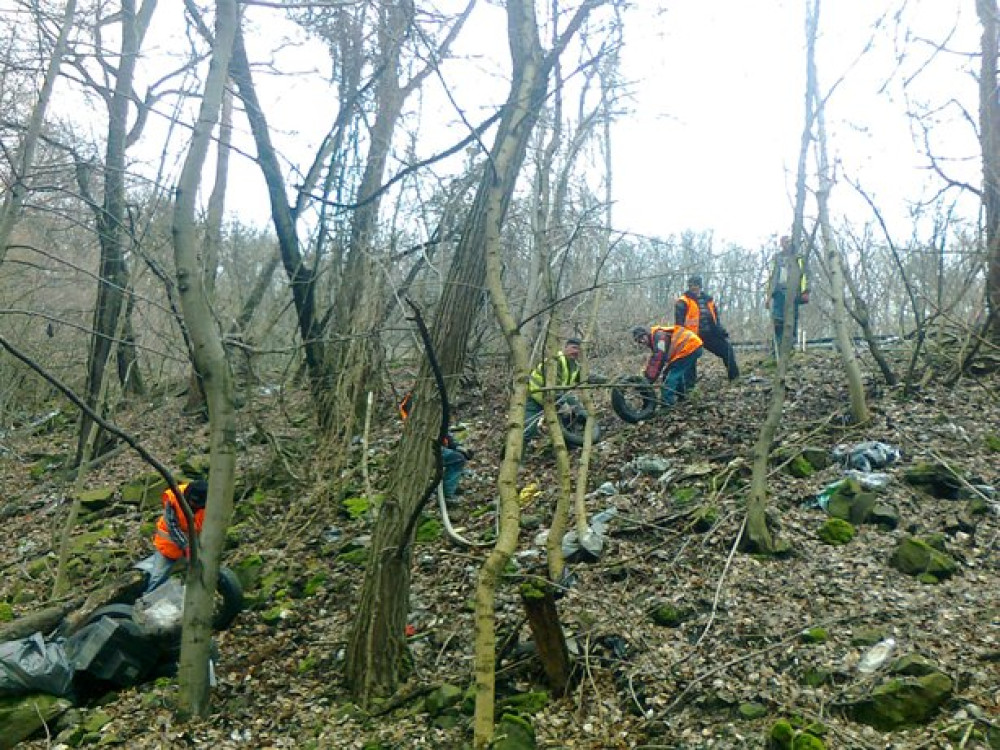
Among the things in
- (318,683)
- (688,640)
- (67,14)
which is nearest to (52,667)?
(318,683)

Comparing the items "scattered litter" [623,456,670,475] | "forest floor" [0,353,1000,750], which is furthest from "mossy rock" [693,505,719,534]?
"scattered litter" [623,456,670,475]

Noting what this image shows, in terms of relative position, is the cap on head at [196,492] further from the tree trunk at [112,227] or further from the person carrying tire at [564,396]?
the tree trunk at [112,227]

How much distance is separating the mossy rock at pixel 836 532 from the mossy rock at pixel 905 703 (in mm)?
2032

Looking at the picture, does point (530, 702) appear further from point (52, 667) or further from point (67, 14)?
point (67, 14)

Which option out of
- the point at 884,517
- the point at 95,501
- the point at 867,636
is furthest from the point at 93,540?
the point at 884,517

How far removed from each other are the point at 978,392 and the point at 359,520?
6.68 meters

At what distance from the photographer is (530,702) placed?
4676mm

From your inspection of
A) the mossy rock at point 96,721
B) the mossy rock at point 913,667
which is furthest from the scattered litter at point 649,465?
the mossy rock at point 96,721

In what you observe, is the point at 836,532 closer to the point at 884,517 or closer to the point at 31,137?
the point at 884,517

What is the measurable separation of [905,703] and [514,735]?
1974 mm

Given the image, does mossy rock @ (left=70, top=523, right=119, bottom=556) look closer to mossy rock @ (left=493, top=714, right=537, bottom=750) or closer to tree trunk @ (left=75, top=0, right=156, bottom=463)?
tree trunk @ (left=75, top=0, right=156, bottom=463)

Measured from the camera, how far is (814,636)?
4.85 meters

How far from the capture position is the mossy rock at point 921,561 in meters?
5.55

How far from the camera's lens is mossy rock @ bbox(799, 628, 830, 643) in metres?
4.84
